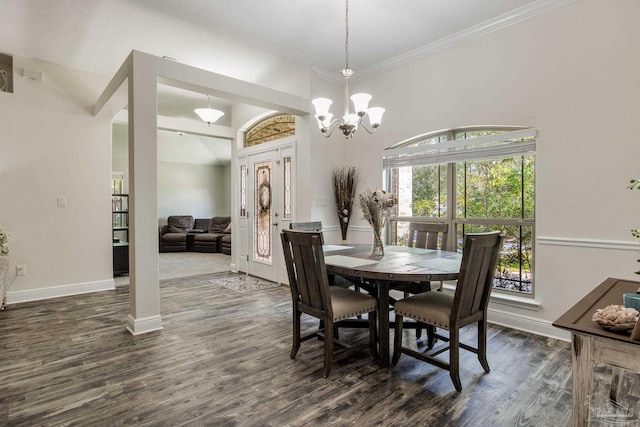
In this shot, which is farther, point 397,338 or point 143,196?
point 143,196

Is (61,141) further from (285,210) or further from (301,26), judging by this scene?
(301,26)

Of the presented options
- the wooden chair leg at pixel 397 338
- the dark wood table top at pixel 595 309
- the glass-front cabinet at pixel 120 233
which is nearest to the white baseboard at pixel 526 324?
the dark wood table top at pixel 595 309

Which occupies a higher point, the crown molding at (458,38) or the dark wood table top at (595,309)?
the crown molding at (458,38)

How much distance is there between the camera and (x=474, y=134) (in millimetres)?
3652

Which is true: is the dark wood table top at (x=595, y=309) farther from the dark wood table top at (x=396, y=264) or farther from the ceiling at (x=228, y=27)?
the ceiling at (x=228, y=27)

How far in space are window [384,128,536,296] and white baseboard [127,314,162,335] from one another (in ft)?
9.82

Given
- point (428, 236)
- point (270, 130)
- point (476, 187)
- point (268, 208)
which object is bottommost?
point (428, 236)

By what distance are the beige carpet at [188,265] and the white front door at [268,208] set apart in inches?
43.2

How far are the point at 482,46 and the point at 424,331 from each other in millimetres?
2968

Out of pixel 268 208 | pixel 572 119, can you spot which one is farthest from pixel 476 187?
pixel 268 208

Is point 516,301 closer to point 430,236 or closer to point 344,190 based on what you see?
point 430,236

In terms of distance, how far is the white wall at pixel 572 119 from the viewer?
2.68m

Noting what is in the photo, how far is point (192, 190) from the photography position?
10.1 metres

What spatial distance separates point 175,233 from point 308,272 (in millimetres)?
7798
